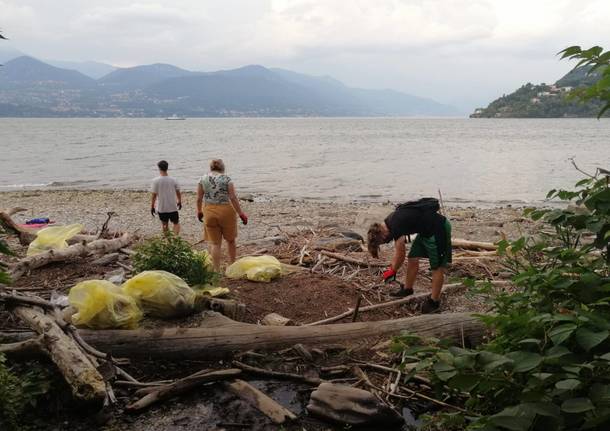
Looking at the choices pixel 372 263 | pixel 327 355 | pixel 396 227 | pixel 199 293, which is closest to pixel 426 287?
pixel 372 263

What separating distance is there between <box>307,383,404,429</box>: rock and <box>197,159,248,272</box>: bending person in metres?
4.05

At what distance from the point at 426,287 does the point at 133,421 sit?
4.77 m

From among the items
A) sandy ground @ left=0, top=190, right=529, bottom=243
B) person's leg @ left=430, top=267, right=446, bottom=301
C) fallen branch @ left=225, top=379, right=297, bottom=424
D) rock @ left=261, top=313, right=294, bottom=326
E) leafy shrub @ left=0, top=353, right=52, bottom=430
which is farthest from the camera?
sandy ground @ left=0, top=190, right=529, bottom=243

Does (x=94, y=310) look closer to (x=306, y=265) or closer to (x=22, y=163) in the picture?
(x=306, y=265)

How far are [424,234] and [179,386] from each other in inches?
136

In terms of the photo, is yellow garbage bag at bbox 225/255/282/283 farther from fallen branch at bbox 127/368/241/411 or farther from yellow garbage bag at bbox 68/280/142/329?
fallen branch at bbox 127/368/241/411

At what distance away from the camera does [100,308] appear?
4957mm

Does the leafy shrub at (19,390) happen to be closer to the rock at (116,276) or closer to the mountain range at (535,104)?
the rock at (116,276)

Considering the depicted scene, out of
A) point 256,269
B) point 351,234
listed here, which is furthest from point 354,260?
point 351,234

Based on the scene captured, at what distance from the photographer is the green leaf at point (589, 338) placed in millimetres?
2127

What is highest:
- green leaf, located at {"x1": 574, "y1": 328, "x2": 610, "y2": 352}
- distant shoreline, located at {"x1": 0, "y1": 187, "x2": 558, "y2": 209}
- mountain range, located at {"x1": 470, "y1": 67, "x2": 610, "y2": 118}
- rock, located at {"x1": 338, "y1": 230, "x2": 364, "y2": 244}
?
mountain range, located at {"x1": 470, "y1": 67, "x2": 610, "y2": 118}

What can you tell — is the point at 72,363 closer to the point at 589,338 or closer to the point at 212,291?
the point at 212,291

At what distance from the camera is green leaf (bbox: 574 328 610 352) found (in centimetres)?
213

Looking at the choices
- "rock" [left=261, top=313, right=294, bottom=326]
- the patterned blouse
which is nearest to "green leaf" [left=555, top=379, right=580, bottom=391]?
"rock" [left=261, top=313, right=294, bottom=326]
